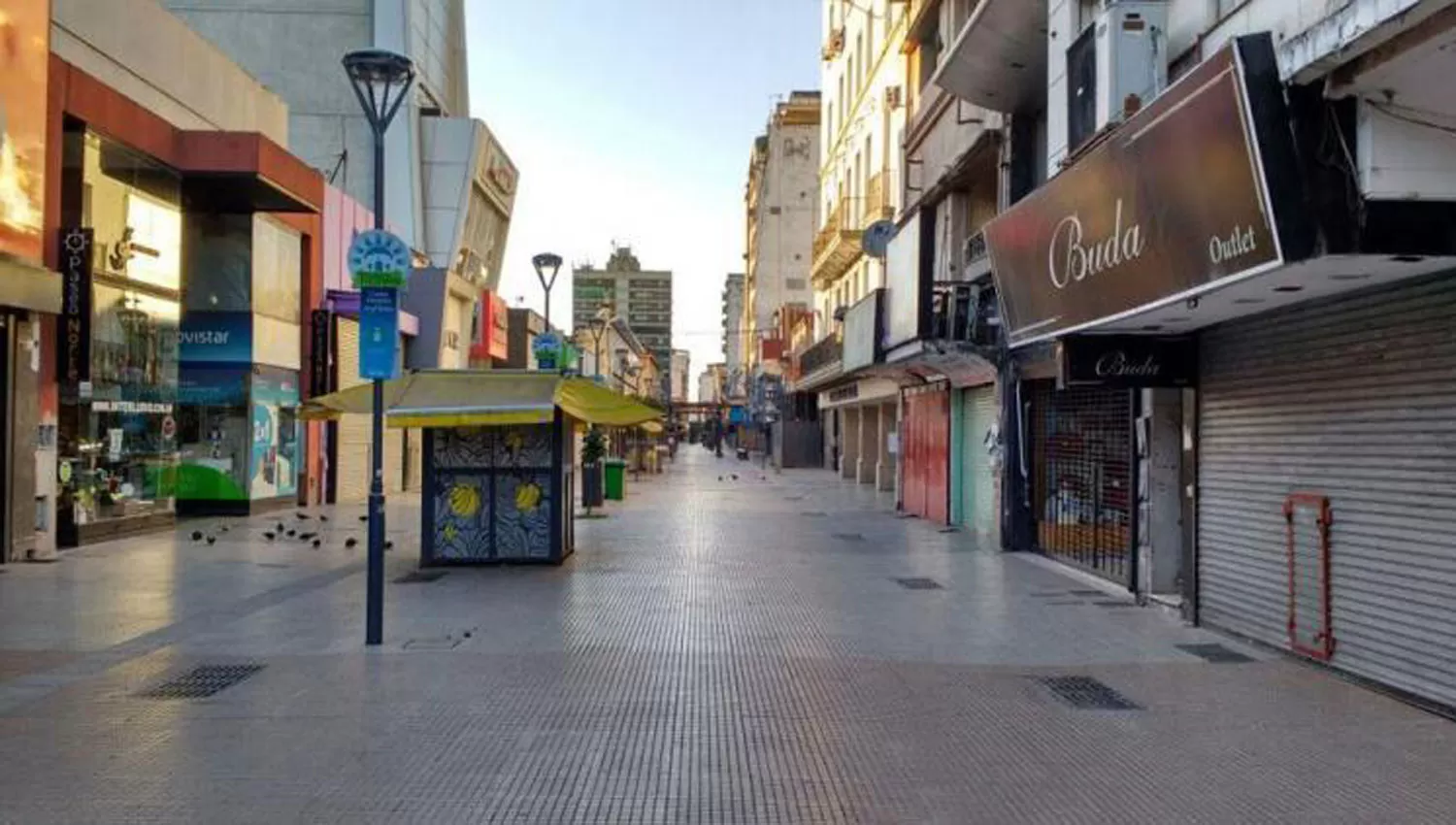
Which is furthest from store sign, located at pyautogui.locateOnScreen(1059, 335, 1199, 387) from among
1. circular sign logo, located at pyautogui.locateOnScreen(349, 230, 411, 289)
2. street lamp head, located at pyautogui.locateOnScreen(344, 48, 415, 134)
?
street lamp head, located at pyautogui.locateOnScreen(344, 48, 415, 134)

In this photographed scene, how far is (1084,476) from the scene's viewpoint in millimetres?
15016

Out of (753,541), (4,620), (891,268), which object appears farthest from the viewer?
(891,268)

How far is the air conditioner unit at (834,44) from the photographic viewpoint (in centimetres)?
3725

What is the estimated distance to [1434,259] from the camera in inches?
265

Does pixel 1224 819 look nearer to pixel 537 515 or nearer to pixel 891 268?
pixel 537 515

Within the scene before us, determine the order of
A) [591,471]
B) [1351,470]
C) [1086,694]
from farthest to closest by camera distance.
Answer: [591,471]
[1351,470]
[1086,694]

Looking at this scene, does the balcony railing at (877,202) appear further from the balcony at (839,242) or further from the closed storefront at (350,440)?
the closed storefront at (350,440)

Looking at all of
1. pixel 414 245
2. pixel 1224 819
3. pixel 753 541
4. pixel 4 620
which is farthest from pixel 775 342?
pixel 1224 819

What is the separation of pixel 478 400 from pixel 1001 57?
333 inches

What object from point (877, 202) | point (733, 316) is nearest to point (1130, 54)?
point (877, 202)

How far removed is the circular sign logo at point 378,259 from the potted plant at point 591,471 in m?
14.3

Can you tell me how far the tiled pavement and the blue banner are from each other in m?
2.26

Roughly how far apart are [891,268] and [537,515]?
28.3 ft

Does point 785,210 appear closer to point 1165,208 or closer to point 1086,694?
point 1165,208
